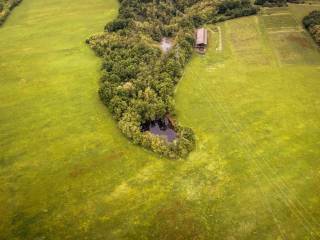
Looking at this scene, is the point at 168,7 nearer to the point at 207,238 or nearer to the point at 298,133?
the point at 298,133

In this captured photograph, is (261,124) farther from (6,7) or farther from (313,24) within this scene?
(6,7)

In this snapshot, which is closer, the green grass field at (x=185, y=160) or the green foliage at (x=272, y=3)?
the green grass field at (x=185, y=160)

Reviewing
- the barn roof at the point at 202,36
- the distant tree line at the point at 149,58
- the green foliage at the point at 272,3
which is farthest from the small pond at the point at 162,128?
the green foliage at the point at 272,3

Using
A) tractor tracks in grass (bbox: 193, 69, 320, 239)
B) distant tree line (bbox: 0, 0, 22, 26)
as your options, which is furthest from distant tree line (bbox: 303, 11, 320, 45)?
distant tree line (bbox: 0, 0, 22, 26)

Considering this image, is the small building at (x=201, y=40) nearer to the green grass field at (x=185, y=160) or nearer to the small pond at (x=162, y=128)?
the green grass field at (x=185, y=160)

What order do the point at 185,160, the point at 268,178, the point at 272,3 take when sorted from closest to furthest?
the point at 268,178, the point at 185,160, the point at 272,3

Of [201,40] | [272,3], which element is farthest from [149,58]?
[272,3]
